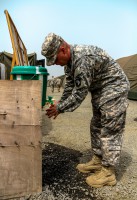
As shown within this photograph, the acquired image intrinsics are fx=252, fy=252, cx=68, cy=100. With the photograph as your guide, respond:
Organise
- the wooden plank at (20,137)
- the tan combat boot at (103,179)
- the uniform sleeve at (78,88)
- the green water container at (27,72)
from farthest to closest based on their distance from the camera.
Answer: the green water container at (27,72) < the tan combat boot at (103,179) < the uniform sleeve at (78,88) < the wooden plank at (20,137)

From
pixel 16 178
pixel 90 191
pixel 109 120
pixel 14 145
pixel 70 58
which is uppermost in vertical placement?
pixel 70 58

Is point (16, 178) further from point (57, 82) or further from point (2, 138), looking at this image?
point (57, 82)

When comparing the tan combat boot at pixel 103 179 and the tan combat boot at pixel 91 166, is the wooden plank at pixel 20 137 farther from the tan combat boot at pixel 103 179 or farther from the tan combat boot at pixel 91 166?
the tan combat boot at pixel 91 166

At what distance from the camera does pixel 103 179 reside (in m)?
2.96

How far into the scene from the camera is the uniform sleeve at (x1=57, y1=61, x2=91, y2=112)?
2.55 m

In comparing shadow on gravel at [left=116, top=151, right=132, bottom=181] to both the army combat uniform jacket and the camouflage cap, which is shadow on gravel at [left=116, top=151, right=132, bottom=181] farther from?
the camouflage cap

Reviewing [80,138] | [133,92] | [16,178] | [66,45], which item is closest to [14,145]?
[16,178]

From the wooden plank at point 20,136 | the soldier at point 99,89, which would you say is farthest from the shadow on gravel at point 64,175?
the wooden plank at point 20,136

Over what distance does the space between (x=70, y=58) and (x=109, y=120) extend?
0.83m

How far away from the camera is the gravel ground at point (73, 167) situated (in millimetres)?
2773

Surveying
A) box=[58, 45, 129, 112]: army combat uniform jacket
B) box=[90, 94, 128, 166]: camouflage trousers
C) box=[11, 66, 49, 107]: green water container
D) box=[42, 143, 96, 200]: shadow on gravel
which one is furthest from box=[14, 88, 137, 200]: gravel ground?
box=[11, 66, 49, 107]: green water container

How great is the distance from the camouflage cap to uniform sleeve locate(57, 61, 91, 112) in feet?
0.93

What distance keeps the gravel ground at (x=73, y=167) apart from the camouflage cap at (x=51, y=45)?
145 cm

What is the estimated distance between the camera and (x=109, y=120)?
2.85 metres
